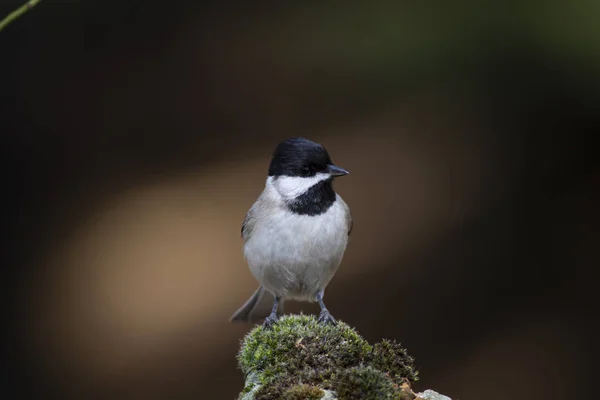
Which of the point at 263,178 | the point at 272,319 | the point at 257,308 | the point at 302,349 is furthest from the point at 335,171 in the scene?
the point at 263,178

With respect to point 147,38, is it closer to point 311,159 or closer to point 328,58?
point 328,58

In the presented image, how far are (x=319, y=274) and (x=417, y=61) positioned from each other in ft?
9.69

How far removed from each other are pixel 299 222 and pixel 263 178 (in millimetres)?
2580

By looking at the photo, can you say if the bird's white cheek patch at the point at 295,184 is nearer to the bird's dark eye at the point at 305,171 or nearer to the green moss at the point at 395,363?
the bird's dark eye at the point at 305,171

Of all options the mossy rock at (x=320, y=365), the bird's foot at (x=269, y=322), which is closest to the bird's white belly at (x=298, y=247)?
the bird's foot at (x=269, y=322)

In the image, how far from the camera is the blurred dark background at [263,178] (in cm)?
635

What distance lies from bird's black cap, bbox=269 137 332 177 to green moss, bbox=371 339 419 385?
1.18 metres

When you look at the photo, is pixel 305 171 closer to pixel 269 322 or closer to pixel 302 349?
pixel 269 322

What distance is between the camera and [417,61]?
6340mm

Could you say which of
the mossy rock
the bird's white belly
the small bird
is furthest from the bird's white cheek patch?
the mossy rock

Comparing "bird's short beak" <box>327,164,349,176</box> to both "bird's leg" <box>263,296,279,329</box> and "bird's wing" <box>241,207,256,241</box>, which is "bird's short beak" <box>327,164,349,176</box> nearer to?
"bird's wing" <box>241,207,256,241</box>

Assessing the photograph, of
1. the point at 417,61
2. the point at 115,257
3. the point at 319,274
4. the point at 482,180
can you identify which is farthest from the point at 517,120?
the point at 115,257

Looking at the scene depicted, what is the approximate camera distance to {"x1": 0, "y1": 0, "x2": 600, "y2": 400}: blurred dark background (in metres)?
6.35

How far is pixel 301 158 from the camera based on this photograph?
3949 mm
